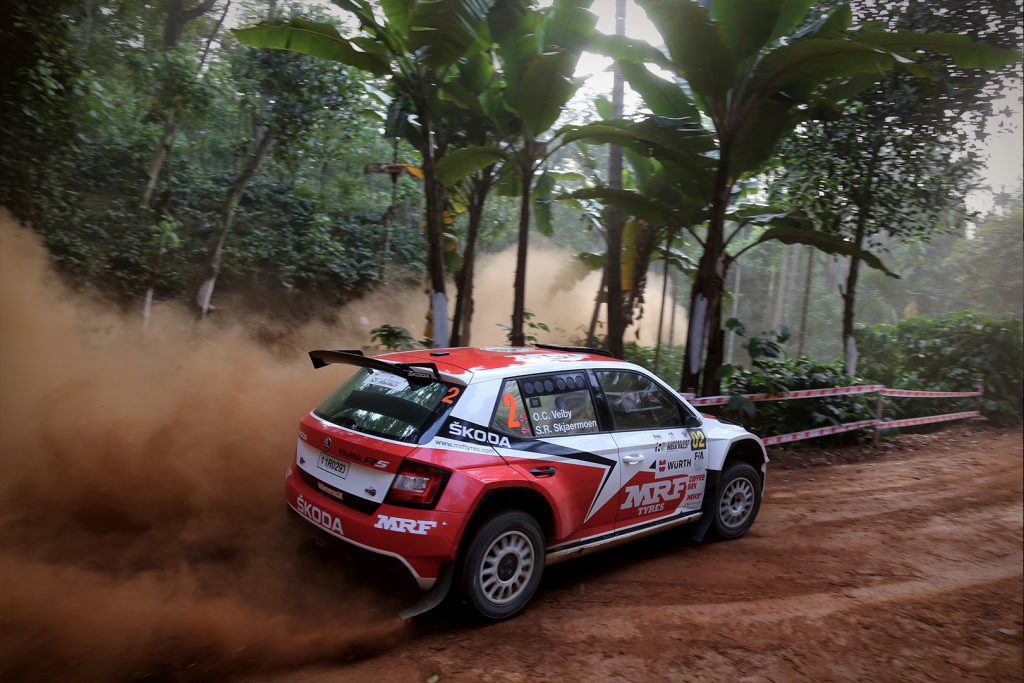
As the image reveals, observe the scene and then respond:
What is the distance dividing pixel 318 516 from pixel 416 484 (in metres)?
0.74

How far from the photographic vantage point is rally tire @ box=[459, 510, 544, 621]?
137 inches

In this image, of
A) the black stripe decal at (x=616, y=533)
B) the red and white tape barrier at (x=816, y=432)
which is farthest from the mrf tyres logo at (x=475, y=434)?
the red and white tape barrier at (x=816, y=432)

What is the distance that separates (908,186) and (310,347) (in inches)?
490

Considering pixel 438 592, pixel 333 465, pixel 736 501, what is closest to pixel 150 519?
pixel 333 465

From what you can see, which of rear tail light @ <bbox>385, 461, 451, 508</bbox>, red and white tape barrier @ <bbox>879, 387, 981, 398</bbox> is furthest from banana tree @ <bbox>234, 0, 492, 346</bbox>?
red and white tape barrier @ <bbox>879, 387, 981, 398</bbox>

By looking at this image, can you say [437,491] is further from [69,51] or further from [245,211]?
[245,211]

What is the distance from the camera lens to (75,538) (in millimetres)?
3994

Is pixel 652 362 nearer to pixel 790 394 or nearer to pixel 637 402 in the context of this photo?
pixel 790 394

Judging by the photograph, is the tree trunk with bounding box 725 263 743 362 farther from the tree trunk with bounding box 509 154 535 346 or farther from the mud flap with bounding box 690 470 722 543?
the mud flap with bounding box 690 470 722 543

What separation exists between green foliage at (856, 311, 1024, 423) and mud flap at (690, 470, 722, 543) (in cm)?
904

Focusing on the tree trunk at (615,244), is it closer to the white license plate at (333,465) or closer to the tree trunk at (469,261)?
the tree trunk at (469,261)

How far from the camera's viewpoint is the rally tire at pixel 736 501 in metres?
5.12

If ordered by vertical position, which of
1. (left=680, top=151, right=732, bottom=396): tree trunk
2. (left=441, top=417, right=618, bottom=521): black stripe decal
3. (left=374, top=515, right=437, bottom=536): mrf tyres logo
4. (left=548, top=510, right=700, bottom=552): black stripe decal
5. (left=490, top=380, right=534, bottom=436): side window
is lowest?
(left=548, top=510, right=700, bottom=552): black stripe decal

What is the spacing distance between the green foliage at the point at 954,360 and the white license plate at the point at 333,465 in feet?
39.1
